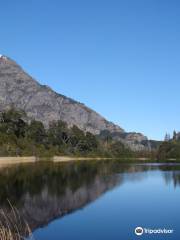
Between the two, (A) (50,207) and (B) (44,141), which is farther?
(B) (44,141)

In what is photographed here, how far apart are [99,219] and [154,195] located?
16.2 metres

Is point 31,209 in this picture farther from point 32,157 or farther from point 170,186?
point 32,157

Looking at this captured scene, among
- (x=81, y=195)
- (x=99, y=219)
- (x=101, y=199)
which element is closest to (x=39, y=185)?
(x=81, y=195)

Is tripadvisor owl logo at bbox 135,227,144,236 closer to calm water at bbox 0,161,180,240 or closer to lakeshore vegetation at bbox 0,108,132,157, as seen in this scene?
calm water at bbox 0,161,180,240

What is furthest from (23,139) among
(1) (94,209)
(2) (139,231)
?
(2) (139,231)

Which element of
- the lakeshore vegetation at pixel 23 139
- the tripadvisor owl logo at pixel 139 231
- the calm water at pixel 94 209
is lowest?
the tripadvisor owl logo at pixel 139 231

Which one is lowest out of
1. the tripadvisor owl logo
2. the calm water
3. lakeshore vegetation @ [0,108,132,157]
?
the tripadvisor owl logo

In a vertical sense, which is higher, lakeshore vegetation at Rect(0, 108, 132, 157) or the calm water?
lakeshore vegetation at Rect(0, 108, 132, 157)

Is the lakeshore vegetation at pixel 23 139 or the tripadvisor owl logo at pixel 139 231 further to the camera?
the lakeshore vegetation at pixel 23 139

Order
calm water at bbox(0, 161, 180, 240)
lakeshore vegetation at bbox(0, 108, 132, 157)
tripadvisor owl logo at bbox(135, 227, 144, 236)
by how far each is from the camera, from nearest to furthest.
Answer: tripadvisor owl logo at bbox(135, 227, 144, 236)
calm water at bbox(0, 161, 180, 240)
lakeshore vegetation at bbox(0, 108, 132, 157)

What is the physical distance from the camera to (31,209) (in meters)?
35.6

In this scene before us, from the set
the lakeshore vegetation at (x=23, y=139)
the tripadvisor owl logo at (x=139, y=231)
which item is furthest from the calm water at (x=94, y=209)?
the lakeshore vegetation at (x=23, y=139)

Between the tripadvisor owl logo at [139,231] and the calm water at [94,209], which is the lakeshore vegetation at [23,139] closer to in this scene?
the calm water at [94,209]

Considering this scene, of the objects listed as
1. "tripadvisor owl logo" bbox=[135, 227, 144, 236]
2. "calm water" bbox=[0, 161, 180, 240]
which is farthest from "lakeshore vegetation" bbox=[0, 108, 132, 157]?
"tripadvisor owl logo" bbox=[135, 227, 144, 236]
